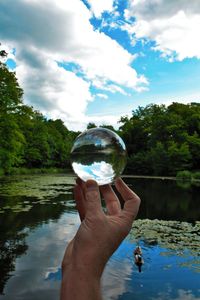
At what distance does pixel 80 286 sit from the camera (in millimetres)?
1457

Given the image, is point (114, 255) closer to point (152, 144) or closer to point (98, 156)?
point (98, 156)

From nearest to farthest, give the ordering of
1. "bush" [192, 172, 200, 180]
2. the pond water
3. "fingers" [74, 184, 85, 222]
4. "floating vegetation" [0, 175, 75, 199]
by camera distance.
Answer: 1. "fingers" [74, 184, 85, 222]
2. the pond water
3. "floating vegetation" [0, 175, 75, 199]
4. "bush" [192, 172, 200, 180]

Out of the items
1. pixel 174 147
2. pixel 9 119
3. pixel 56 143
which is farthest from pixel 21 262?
pixel 56 143

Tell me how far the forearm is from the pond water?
23.3 feet

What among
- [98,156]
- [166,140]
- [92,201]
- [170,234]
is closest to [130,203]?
[92,201]

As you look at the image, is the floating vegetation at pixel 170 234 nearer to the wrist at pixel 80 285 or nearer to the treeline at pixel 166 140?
the wrist at pixel 80 285

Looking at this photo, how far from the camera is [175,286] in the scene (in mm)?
8711

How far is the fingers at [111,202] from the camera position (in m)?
1.89

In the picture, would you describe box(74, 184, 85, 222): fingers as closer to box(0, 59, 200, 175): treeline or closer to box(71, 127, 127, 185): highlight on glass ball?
box(71, 127, 127, 185): highlight on glass ball

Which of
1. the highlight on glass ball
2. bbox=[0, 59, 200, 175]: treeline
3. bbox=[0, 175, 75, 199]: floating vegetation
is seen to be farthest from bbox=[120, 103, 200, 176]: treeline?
the highlight on glass ball

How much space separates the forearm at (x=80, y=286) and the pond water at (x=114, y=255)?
7.12 m

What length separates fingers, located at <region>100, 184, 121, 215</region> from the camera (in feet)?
6.21

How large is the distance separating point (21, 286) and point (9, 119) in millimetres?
26276

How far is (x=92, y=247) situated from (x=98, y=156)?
2.88 feet
